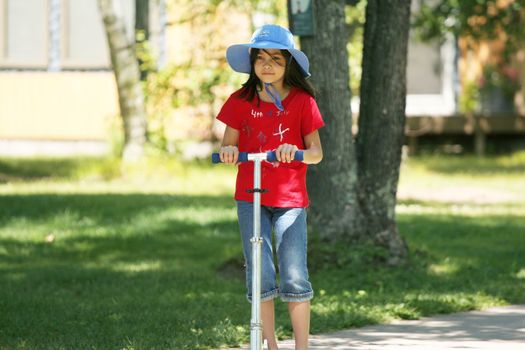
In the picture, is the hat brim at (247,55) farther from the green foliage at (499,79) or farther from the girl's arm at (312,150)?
the green foliage at (499,79)

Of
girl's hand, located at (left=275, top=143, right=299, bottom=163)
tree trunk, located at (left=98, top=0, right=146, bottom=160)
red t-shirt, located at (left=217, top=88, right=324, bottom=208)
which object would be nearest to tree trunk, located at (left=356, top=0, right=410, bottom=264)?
red t-shirt, located at (left=217, top=88, right=324, bottom=208)

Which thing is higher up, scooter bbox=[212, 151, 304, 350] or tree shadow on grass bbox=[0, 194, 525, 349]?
scooter bbox=[212, 151, 304, 350]

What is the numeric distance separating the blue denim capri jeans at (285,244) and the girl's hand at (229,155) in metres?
0.42

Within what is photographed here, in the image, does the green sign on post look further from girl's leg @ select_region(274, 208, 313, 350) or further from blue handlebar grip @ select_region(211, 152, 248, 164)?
blue handlebar grip @ select_region(211, 152, 248, 164)

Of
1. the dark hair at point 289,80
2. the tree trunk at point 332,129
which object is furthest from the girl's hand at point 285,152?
the tree trunk at point 332,129

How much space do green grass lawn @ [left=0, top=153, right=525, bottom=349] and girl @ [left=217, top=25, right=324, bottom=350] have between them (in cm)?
107

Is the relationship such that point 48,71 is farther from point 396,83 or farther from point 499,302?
point 499,302

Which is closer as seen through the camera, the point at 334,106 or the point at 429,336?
the point at 429,336

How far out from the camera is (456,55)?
81.0 feet

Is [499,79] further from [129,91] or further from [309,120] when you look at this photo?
[309,120]

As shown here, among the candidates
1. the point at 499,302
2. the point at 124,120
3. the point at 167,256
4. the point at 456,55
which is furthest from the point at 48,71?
the point at 499,302

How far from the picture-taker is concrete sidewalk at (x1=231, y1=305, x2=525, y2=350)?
25.1ft

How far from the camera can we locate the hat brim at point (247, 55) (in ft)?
21.6

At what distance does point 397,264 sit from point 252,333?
4484 mm
